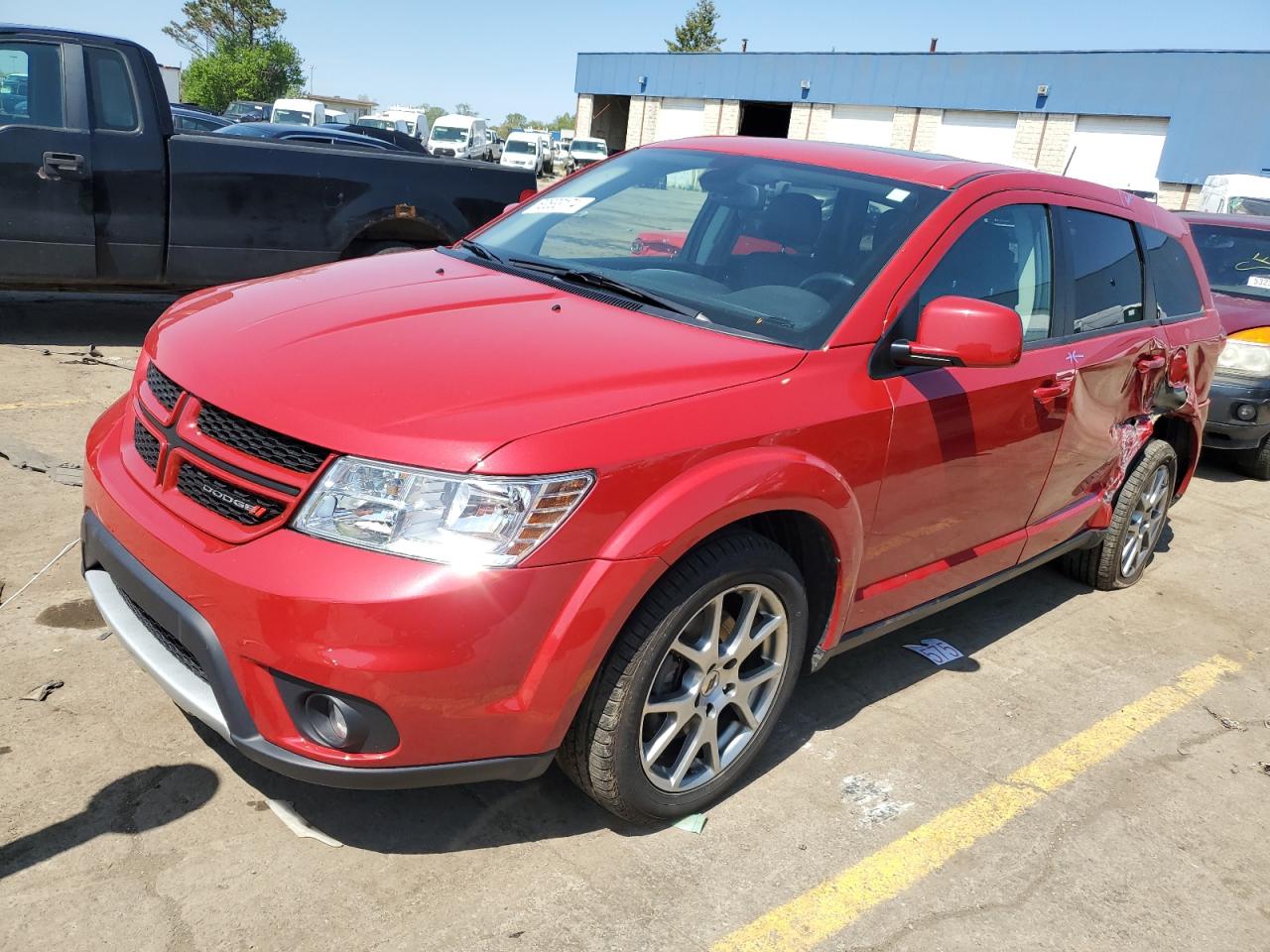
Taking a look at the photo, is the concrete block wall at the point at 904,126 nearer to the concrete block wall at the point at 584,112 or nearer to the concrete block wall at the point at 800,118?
the concrete block wall at the point at 800,118

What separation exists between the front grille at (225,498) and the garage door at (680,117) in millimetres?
47097

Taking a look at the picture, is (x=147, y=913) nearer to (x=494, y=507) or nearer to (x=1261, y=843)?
(x=494, y=507)

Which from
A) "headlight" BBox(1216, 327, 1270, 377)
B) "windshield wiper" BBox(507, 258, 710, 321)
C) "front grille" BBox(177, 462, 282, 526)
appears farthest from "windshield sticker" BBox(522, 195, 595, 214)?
"headlight" BBox(1216, 327, 1270, 377)

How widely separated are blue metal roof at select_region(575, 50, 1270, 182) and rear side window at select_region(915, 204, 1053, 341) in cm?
3159

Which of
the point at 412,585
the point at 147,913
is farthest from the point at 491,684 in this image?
the point at 147,913

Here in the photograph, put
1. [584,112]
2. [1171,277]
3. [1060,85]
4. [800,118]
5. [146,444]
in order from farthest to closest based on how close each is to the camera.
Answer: [584,112] < [800,118] < [1060,85] < [1171,277] < [146,444]

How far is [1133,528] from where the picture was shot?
4992mm

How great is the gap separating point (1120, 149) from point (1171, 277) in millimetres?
32930

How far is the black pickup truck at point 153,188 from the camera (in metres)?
6.59

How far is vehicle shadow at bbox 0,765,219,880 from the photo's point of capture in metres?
2.52

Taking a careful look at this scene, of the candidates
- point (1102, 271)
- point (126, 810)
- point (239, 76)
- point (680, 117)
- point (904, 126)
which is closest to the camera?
point (126, 810)

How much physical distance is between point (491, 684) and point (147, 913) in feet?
3.06

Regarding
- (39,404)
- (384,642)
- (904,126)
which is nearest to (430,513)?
(384,642)

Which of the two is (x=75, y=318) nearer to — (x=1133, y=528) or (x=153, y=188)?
(x=153, y=188)
